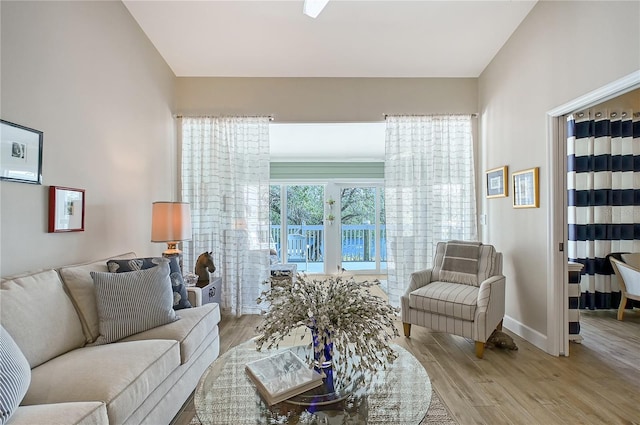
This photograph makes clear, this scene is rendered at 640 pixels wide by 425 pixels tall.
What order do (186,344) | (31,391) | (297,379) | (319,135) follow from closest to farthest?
(31,391)
(297,379)
(186,344)
(319,135)

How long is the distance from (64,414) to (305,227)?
548cm

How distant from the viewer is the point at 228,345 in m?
3.00

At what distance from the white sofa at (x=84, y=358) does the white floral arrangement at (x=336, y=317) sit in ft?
2.03

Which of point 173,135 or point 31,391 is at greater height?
point 173,135

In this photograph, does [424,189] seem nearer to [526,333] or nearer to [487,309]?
[487,309]

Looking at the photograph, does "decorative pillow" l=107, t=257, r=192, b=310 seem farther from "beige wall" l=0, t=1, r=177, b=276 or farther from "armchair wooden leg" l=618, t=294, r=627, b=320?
"armchair wooden leg" l=618, t=294, r=627, b=320

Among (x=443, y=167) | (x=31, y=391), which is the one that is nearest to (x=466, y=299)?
(x=443, y=167)

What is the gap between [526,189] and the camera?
3.07m

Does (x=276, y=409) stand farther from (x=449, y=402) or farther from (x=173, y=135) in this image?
(x=173, y=135)

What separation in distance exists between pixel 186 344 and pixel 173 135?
2.75 m

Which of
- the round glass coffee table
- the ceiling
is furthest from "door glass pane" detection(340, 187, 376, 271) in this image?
Result: the round glass coffee table

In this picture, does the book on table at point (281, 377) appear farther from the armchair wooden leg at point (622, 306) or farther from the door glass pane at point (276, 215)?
the door glass pane at point (276, 215)

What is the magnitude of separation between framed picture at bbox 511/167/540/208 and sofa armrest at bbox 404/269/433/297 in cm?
113

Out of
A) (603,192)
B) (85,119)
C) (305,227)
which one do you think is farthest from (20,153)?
(603,192)
